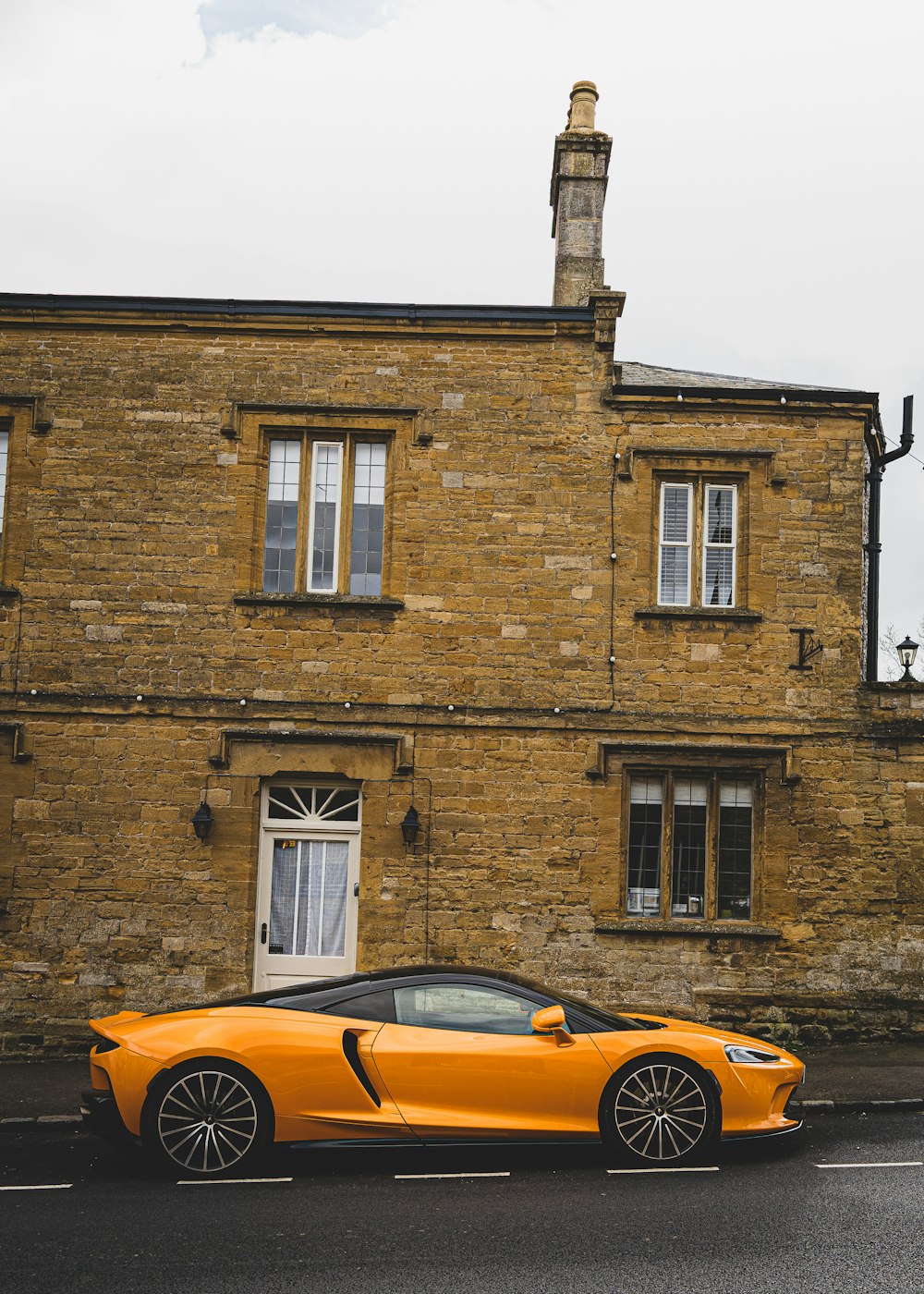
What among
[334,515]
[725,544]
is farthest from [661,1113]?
[334,515]

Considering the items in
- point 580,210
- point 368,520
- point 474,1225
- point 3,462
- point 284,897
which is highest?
point 580,210

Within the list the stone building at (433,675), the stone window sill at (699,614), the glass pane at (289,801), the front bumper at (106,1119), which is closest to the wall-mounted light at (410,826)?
the stone building at (433,675)

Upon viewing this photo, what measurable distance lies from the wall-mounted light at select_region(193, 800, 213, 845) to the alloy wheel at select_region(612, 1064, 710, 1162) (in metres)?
6.49

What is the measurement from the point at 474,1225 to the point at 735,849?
7641mm

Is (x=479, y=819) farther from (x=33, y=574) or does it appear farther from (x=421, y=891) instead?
(x=33, y=574)

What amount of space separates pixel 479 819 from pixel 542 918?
1.26 metres

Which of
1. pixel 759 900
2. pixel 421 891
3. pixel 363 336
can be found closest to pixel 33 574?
pixel 363 336

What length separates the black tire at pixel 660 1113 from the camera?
855cm

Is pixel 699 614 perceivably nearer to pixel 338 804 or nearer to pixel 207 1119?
pixel 338 804

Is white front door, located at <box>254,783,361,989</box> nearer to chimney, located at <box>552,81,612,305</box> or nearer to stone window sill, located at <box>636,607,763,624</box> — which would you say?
stone window sill, located at <box>636,607,763,624</box>

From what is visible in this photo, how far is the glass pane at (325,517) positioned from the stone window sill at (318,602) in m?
0.33

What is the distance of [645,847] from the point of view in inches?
559

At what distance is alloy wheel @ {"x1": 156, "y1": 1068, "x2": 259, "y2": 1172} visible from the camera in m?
8.34

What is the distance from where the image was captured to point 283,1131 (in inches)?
330
